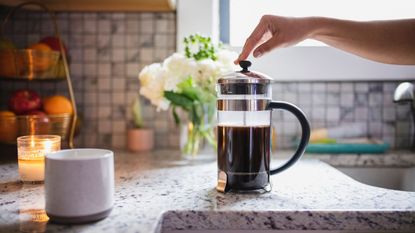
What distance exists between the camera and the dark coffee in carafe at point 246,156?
0.67 metres

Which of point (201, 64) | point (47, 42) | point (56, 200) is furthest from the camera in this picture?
point (47, 42)

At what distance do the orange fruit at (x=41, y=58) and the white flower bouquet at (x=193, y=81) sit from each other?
10.8 inches

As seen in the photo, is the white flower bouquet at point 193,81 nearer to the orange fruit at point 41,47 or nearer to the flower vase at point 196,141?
the flower vase at point 196,141

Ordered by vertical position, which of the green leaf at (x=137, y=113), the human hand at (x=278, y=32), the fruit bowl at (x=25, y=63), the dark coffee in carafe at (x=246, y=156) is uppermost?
the human hand at (x=278, y=32)

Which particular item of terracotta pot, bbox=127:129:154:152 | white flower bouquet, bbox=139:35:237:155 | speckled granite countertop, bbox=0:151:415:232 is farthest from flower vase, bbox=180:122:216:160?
speckled granite countertop, bbox=0:151:415:232

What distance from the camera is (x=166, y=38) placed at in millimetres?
1188

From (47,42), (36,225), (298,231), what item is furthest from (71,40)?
(298,231)

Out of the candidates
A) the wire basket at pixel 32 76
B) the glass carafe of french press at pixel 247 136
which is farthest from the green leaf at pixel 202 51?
the wire basket at pixel 32 76

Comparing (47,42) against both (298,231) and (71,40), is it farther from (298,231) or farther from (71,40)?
(298,231)

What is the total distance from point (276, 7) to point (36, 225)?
106 centimetres

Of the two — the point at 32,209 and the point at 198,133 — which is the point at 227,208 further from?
the point at 198,133

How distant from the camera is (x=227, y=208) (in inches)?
23.0

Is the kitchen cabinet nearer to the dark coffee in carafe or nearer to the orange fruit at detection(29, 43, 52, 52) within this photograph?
the orange fruit at detection(29, 43, 52, 52)

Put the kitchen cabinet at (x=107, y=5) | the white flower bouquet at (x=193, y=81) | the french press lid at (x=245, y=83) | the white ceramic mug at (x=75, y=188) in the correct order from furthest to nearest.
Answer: the kitchen cabinet at (x=107, y=5) < the white flower bouquet at (x=193, y=81) < the french press lid at (x=245, y=83) < the white ceramic mug at (x=75, y=188)
